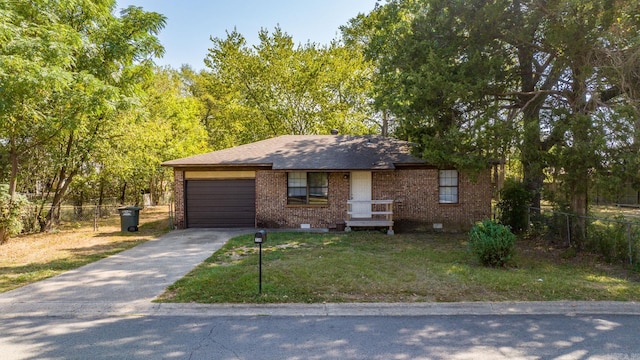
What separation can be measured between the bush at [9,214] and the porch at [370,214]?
11.1 metres

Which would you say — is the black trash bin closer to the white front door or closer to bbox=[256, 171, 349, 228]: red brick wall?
bbox=[256, 171, 349, 228]: red brick wall

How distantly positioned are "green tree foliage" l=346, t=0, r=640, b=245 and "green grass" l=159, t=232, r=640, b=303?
106 inches

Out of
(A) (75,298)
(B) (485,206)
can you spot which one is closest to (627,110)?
→ (B) (485,206)

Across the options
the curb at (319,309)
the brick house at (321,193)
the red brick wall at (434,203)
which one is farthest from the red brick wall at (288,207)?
the curb at (319,309)

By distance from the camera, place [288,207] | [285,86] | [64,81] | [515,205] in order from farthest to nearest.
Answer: [285,86] < [288,207] < [515,205] < [64,81]

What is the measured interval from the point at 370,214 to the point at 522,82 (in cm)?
696

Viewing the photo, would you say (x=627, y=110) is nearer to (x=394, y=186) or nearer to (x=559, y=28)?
(x=559, y=28)

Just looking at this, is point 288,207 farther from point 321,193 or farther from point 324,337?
point 324,337

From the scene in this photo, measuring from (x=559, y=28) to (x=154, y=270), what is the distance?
10.9 metres

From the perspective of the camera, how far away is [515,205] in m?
12.6

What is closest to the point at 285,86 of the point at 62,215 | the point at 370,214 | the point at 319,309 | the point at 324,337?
the point at 370,214

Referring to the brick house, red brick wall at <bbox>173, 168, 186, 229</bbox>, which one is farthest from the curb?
red brick wall at <bbox>173, 168, 186, 229</bbox>

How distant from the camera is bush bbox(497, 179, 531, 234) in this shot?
12430 millimetres

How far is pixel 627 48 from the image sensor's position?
311 inches
